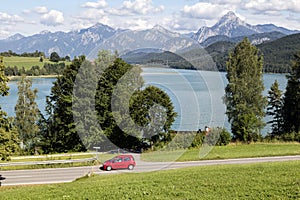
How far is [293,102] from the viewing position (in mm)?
44250

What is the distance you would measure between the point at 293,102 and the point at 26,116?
34419 millimetres

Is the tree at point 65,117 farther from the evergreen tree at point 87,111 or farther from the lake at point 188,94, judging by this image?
the lake at point 188,94

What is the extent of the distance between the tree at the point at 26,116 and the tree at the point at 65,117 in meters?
3.64

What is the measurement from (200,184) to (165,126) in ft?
62.8

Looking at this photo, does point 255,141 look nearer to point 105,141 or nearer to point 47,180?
point 105,141

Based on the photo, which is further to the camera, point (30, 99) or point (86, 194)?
point (30, 99)

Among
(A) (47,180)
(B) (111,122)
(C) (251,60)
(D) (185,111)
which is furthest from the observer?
(C) (251,60)

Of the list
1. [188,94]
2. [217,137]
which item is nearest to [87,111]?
[188,94]

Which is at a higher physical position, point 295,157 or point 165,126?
point 165,126

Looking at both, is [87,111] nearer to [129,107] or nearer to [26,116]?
[129,107]

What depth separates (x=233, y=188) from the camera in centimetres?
1310

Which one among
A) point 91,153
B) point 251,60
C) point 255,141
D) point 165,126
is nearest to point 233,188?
point 165,126

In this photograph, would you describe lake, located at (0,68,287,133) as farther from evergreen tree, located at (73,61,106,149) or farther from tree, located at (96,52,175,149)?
evergreen tree, located at (73,61,106,149)

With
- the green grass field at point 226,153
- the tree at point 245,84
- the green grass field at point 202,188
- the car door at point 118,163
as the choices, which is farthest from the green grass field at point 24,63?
the green grass field at point 202,188
